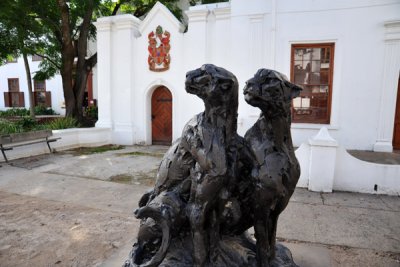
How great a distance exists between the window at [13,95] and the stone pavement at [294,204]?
57.4ft

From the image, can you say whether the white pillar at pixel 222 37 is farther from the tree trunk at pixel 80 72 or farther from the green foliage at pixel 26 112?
the green foliage at pixel 26 112

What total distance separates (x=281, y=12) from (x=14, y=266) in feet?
26.9

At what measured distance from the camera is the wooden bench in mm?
7477

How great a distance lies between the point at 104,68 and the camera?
10.8 m

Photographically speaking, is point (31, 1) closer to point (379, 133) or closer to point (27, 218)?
point (27, 218)

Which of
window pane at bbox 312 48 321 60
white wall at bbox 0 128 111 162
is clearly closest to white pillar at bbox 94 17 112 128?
white wall at bbox 0 128 111 162

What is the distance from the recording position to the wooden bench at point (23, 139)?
7.48 metres

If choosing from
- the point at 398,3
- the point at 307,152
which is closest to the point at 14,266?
the point at 307,152

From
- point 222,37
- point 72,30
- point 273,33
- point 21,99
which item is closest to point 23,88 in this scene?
point 21,99

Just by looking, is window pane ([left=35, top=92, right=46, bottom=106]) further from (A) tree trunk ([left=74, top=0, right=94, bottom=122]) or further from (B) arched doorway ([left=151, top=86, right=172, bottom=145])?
(B) arched doorway ([left=151, top=86, right=172, bottom=145])

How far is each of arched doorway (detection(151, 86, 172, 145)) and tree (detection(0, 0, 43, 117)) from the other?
5.03m

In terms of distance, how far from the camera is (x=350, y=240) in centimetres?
352

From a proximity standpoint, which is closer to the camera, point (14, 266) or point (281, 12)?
point (14, 266)

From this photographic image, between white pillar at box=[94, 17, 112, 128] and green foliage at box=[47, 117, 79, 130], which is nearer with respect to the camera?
green foliage at box=[47, 117, 79, 130]
